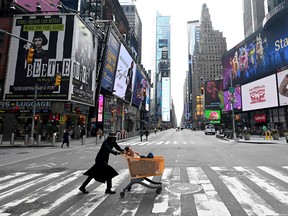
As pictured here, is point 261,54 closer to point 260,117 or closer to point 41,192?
point 260,117

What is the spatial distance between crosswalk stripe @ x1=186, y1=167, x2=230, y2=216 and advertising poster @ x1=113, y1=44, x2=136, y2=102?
3675 centimetres

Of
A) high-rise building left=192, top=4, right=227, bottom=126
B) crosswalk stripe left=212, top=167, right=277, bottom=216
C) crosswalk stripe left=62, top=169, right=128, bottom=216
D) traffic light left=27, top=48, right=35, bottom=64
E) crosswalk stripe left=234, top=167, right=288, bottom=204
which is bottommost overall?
crosswalk stripe left=62, top=169, right=128, bottom=216

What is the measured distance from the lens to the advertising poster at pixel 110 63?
133 ft

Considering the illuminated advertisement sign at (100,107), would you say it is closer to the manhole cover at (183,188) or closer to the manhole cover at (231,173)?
the manhole cover at (231,173)

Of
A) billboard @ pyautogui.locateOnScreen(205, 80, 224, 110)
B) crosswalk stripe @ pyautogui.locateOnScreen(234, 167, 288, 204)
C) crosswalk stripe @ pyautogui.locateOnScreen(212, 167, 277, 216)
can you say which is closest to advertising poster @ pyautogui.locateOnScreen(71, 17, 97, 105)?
crosswalk stripe @ pyautogui.locateOnScreen(234, 167, 288, 204)

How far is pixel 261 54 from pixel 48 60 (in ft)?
174

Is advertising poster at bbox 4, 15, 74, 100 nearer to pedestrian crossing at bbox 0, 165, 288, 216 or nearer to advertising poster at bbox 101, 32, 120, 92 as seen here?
advertising poster at bbox 101, 32, 120, 92

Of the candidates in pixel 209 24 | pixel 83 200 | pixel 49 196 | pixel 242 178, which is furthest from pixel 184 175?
pixel 209 24

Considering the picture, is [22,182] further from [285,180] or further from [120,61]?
[120,61]

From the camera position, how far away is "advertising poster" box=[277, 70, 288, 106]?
46.8 meters

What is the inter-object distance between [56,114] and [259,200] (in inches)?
1126

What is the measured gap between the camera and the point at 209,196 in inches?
229

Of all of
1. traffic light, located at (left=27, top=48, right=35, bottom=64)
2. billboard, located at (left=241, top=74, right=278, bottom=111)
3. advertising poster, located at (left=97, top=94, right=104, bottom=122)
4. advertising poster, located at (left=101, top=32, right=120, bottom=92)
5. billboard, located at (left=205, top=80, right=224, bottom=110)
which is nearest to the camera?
traffic light, located at (left=27, top=48, right=35, bottom=64)

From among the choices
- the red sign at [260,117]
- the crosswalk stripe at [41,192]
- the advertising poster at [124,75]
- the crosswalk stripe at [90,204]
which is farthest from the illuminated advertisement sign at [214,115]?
the crosswalk stripe at [90,204]
